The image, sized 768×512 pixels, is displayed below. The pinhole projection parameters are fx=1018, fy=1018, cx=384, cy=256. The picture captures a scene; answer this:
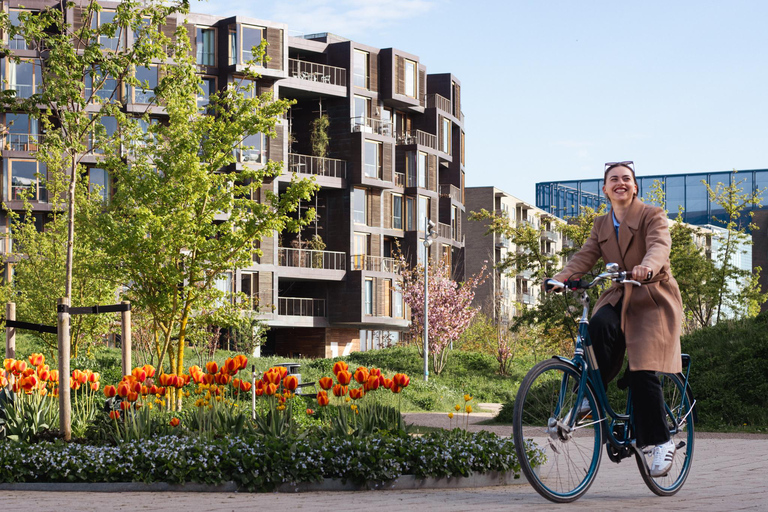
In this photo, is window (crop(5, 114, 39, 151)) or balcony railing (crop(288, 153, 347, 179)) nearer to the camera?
window (crop(5, 114, 39, 151))

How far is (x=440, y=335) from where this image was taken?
4538 cm

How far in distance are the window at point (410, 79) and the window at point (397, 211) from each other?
6025mm

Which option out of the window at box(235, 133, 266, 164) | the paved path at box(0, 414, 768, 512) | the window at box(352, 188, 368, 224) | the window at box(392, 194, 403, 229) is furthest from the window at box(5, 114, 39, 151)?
the paved path at box(0, 414, 768, 512)

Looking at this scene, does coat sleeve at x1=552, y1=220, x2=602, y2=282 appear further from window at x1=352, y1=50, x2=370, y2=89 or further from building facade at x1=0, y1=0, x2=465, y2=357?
window at x1=352, y1=50, x2=370, y2=89

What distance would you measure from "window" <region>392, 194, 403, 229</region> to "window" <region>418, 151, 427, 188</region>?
1.72 m

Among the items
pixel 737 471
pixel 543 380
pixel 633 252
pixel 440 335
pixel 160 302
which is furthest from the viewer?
pixel 440 335

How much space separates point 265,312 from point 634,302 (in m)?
41.7

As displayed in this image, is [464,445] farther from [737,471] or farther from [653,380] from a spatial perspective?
[737,471]

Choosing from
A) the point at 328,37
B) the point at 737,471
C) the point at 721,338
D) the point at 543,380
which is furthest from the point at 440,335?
the point at 543,380

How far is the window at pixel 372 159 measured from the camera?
54.7m

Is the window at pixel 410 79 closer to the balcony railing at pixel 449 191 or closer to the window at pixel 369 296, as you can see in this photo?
the balcony railing at pixel 449 191

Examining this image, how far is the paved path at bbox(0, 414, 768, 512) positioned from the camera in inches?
249

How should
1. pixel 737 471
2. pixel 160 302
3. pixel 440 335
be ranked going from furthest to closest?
pixel 440 335, pixel 160 302, pixel 737 471

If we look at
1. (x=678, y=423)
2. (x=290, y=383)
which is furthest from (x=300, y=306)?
(x=678, y=423)
